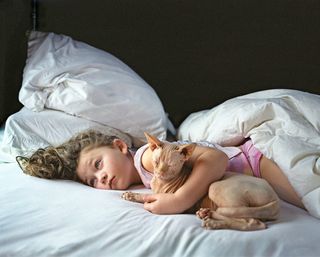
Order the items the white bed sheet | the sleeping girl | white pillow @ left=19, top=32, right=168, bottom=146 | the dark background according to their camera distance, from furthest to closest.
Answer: the dark background, white pillow @ left=19, top=32, right=168, bottom=146, the sleeping girl, the white bed sheet

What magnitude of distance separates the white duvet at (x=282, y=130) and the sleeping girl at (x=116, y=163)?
41mm

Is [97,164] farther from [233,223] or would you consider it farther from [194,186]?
Answer: [233,223]

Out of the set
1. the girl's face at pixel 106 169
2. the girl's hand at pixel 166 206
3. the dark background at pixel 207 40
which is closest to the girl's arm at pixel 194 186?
the girl's hand at pixel 166 206

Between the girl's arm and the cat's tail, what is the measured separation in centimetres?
8

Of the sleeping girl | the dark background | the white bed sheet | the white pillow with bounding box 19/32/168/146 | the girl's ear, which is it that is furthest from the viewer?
the dark background

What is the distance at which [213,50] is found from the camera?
6.40 ft

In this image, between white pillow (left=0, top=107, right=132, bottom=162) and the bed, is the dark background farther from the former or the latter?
white pillow (left=0, top=107, right=132, bottom=162)

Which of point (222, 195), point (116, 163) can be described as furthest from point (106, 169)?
Answer: point (222, 195)

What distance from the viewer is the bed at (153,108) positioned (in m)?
0.94

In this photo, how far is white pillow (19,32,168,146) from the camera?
147 cm

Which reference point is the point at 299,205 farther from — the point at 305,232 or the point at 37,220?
the point at 37,220

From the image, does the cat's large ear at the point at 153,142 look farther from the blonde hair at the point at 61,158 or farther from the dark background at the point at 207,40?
the dark background at the point at 207,40

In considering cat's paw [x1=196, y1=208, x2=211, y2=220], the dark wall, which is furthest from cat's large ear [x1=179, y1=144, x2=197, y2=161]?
the dark wall

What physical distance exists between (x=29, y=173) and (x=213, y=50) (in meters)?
0.99
